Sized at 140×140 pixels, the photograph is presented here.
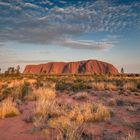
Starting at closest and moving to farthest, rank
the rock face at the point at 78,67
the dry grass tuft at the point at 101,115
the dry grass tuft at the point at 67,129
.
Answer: the dry grass tuft at the point at 67,129 → the dry grass tuft at the point at 101,115 → the rock face at the point at 78,67

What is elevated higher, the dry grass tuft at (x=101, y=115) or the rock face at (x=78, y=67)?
the rock face at (x=78, y=67)

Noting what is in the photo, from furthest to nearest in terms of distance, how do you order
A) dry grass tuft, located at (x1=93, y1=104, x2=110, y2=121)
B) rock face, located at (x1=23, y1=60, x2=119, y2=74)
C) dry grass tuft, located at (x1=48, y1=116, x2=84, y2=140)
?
1. rock face, located at (x1=23, y1=60, x2=119, y2=74)
2. dry grass tuft, located at (x1=93, y1=104, x2=110, y2=121)
3. dry grass tuft, located at (x1=48, y1=116, x2=84, y2=140)

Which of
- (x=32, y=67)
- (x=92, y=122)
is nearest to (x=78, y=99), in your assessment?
(x=92, y=122)

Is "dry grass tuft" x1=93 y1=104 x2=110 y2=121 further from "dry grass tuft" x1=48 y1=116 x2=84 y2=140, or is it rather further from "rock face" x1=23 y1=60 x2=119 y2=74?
"rock face" x1=23 y1=60 x2=119 y2=74

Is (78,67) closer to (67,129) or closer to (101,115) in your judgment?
(101,115)

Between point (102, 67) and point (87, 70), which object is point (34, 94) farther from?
point (102, 67)

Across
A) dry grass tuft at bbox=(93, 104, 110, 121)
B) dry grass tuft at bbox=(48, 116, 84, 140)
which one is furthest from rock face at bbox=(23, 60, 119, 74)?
dry grass tuft at bbox=(48, 116, 84, 140)

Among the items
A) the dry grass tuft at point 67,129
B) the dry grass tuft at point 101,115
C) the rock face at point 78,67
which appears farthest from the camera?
the rock face at point 78,67

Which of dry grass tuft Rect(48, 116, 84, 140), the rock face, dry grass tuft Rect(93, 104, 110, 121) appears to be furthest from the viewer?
the rock face

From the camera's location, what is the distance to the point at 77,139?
17.9 ft

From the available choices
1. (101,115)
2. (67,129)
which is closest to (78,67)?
(101,115)

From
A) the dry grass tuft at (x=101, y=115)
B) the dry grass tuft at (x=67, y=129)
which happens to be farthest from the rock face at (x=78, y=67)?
the dry grass tuft at (x=67, y=129)

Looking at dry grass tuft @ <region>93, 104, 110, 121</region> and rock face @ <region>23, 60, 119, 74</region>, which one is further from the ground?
rock face @ <region>23, 60, 119, 74</region>

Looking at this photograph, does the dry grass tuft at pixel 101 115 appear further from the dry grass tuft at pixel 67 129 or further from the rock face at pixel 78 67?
the rock face at pixel 78 67
